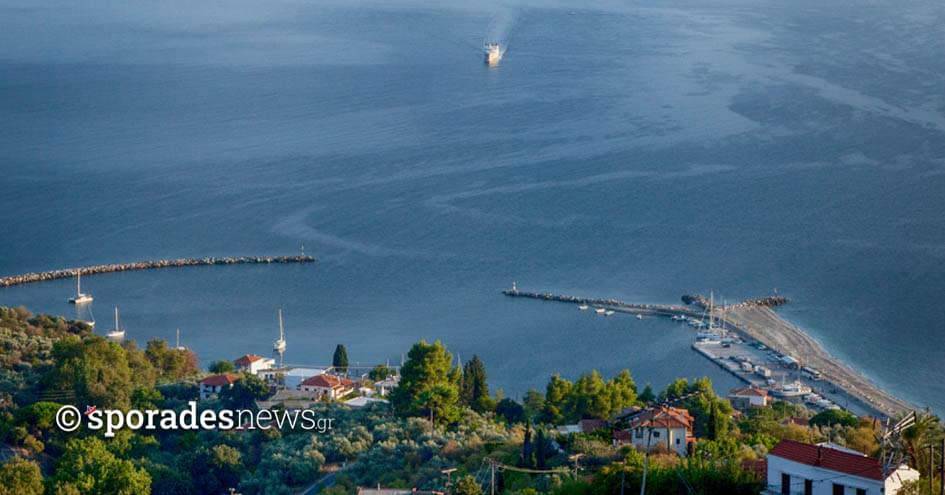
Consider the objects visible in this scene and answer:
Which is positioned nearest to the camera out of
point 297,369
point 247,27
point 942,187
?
point 297,369

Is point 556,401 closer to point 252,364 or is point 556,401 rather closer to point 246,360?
point 252,364

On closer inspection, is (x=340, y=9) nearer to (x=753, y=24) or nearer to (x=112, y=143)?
(x=753, y=24)

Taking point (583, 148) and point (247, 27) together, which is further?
point (247, 27)

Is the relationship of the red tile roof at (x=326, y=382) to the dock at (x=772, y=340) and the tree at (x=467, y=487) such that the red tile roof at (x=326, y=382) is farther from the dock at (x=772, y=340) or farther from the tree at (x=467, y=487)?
the tree at (x=467, y=487)

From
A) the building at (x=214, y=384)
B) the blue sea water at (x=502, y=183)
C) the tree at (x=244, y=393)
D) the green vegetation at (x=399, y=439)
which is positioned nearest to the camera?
the green vegetation at (x=399, y=439)


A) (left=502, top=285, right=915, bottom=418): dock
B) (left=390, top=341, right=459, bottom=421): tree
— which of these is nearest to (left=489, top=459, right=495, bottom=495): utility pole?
(left=390, top=341, right=459, bottom=421): tree

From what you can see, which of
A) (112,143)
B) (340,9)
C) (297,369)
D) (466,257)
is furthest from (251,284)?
(340,9)

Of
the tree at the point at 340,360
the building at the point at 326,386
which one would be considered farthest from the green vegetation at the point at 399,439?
the tree at the point at 340,360
